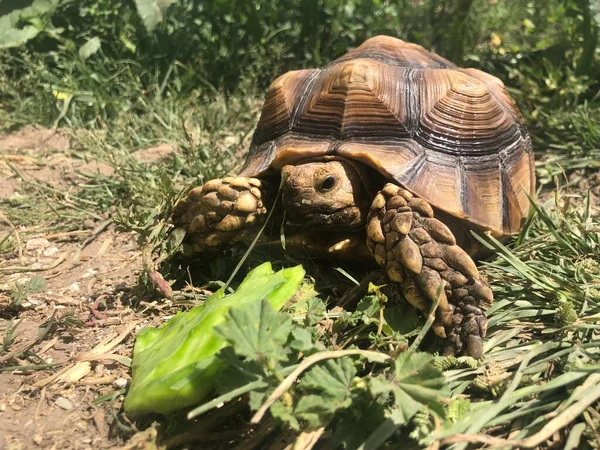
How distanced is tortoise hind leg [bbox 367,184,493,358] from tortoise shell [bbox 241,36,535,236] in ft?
0.74

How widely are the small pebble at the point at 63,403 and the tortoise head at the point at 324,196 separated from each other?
3.52ft

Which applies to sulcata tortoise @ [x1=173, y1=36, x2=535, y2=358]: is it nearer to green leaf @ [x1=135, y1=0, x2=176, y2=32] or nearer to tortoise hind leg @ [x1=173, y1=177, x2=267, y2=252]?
tortoise hind leg @ [x1=173, y1=177, x2=267, y2=252]

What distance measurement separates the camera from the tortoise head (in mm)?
2135

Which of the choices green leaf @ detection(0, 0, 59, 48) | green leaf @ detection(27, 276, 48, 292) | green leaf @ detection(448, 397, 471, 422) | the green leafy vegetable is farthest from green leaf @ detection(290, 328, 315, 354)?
green leaf @ detection(0, 0, 59, 48)

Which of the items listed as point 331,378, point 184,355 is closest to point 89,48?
point 184,355

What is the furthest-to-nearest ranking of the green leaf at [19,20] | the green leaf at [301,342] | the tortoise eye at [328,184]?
the green leaf at [19,20]
the tortoise eye at [328,184]
the green leaf at [301,342]

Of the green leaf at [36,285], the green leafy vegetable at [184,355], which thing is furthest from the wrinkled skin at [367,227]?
the green leaf at [36,285]

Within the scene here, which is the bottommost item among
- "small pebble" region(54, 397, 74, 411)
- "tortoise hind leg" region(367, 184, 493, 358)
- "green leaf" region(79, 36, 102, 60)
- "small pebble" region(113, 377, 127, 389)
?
"small pebble" region(113, 377, 127, 389)

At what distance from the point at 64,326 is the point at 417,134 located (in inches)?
64.9

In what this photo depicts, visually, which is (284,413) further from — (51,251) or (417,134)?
(51,251)

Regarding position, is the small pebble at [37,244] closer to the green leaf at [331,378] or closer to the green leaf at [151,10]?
the green leaf at [151,10]

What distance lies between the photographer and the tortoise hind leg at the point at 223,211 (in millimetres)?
2285

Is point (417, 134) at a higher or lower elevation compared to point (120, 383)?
higher

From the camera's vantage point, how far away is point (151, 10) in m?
3.43
